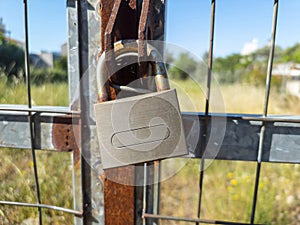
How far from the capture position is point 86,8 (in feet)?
1.45

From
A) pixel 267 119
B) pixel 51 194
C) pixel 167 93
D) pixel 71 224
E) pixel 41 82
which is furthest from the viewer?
pixel 41 82

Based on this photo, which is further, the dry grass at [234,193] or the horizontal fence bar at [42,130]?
the dry grass at [234,193]

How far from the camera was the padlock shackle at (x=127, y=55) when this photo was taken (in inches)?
14.3

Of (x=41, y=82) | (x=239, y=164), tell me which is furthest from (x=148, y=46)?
(x=239, y=164)

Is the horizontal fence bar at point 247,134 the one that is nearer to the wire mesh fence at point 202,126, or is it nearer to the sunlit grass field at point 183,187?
the wire mesh fence at point 202,126

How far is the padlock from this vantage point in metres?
0.35

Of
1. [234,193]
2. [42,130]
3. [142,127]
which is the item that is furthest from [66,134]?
[234,193]

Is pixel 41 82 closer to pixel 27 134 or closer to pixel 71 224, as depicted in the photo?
pixel 71 224

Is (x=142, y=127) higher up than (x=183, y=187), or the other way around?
(x=142, y=127)

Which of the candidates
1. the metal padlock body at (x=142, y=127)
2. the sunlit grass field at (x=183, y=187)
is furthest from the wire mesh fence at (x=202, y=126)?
the sunlit grass field at (x=183, y=187)

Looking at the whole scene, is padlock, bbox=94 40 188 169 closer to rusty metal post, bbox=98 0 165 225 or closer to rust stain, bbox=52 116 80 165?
rusty metal post, bbox=98 0 165 225

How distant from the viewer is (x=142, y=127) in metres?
0.36

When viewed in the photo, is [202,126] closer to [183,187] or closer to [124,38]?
[124,38]

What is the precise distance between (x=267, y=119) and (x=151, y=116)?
224 mm
